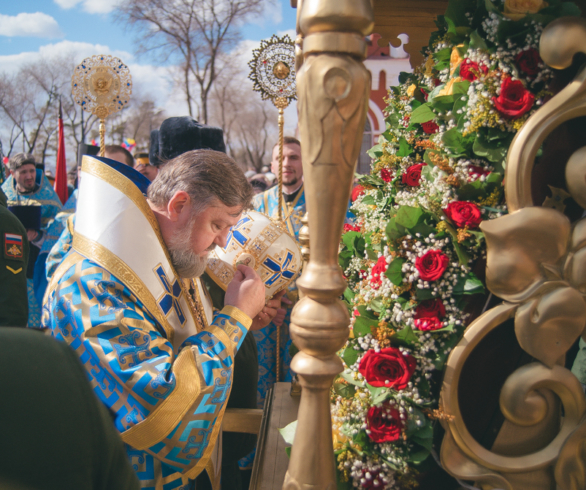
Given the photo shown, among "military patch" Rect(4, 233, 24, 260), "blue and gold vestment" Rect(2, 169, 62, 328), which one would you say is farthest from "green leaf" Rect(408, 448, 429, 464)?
"blue and gold vestment" Rect(2, 169, 62, 328)

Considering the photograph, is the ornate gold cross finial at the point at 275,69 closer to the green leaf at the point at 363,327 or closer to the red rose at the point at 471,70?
the red rose at the point at 471,70

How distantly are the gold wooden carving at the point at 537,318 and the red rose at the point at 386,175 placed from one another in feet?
3.48

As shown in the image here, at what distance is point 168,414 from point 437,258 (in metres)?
0.85

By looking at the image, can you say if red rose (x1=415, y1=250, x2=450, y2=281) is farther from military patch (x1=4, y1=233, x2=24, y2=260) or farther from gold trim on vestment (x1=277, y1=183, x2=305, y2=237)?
gold trim on vestment (x1=277, y1=183, x2=305, y2=237)

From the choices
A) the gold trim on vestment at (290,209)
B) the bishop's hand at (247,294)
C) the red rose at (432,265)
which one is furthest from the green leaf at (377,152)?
the gold trim on vestment at (290,209)

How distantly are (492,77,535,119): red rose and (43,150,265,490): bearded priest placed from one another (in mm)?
989

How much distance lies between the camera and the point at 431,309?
1169 mm

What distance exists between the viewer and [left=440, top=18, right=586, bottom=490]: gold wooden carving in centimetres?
105

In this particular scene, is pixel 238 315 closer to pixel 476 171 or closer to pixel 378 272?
pixel 378 272

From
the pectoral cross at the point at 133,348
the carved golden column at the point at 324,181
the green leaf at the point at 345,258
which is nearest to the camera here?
the carved golden column at the point at 324,181

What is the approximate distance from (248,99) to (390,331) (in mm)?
23006

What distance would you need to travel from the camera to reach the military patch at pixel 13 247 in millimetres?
2992

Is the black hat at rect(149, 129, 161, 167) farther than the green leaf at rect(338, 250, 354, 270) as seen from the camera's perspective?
Yes

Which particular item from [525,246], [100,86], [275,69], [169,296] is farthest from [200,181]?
[275,69]
